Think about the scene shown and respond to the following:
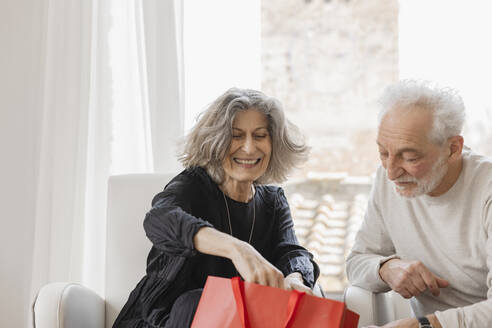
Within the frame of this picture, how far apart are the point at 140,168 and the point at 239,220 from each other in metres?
0.73

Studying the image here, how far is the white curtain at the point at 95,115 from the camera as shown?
7.07 feet

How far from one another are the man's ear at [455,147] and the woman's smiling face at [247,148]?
0.50m

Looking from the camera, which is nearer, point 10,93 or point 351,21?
point 10,93

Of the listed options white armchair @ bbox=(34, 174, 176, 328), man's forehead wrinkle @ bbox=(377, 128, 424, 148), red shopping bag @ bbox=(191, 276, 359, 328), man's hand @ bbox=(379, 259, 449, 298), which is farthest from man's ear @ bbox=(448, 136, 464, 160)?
white armchair @ bbox=(34, 174, 176, 328)

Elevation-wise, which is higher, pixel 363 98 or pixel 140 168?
pixel 363 98

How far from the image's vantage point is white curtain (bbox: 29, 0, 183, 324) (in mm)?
2156

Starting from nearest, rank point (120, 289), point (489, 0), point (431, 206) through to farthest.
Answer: point (431, 206) → point (120, 289) → point (489, 0)

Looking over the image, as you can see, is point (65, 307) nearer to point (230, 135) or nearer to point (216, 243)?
point (216, 243)

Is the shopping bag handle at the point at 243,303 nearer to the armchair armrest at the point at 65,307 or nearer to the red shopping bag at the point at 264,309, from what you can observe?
the red shopping bag at the point at 264,309

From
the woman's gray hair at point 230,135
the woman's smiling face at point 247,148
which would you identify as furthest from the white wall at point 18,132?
the woman's smiling face at point 247,148

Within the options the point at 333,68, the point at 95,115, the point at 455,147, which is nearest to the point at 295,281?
the point at 455,147

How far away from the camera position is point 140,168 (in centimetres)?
217

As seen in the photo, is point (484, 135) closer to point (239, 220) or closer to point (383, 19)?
point (239, 220)

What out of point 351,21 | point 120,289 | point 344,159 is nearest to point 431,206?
point 120,289
